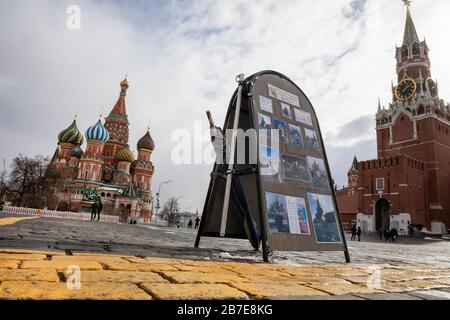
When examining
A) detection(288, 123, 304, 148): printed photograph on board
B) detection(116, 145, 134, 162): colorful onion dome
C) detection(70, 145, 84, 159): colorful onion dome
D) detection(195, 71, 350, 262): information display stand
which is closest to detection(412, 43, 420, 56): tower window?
detection(116, 145, 134, 162): colorful onion dome

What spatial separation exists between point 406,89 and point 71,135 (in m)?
61.7

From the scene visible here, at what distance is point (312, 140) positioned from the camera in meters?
5.22

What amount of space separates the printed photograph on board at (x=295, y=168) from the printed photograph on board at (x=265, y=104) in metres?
0.77

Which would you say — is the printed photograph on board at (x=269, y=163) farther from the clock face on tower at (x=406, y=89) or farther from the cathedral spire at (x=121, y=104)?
the cathedral spire at (x=121, y=104)

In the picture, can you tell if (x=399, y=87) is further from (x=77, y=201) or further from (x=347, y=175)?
(x=77, y=201)

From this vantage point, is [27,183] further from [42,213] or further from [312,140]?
[312,140]

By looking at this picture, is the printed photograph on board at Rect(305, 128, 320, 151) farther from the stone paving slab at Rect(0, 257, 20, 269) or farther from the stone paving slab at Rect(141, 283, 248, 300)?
the stone paving slab at Rect(0, 257, 20, 269)

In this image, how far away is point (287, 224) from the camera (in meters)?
4.20

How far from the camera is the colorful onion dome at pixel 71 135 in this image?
5912 cm

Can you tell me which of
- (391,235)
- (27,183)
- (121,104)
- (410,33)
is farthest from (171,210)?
(410,33)

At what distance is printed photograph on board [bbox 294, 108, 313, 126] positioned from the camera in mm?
5223

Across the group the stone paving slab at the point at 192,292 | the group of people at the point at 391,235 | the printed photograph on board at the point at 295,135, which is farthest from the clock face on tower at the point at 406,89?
the stone paving slab at the point at 192,292

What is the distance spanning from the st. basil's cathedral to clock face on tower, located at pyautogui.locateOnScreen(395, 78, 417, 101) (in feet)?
154
